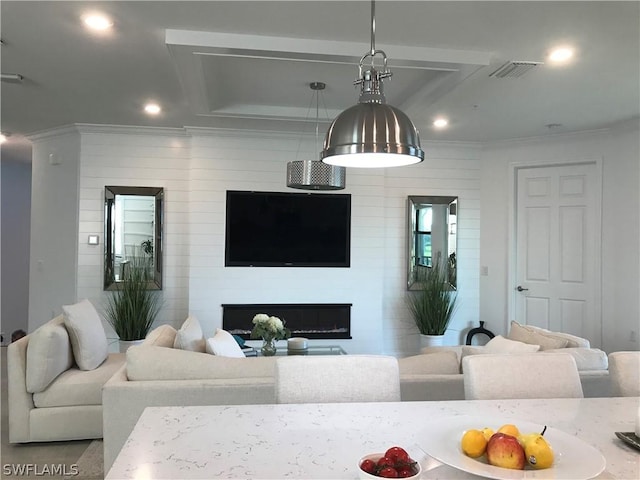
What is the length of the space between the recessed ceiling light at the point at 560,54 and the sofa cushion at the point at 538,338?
6.25 feet

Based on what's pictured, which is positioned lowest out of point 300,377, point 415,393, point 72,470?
point 72,470

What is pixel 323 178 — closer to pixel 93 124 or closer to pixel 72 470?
pixel 72 470

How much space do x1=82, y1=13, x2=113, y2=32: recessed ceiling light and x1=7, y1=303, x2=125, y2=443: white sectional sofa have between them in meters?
1.96

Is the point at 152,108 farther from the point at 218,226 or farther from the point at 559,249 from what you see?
the point at 559,249

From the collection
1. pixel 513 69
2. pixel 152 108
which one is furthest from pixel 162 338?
pixel 513 69

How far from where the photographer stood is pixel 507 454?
1190 mm

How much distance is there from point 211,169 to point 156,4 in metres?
3.04

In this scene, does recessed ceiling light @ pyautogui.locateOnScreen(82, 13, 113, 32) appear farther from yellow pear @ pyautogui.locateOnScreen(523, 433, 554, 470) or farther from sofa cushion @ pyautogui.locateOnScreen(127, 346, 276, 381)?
yellow pear @ pyautogui.locateOnScreen(523, 433, 554, 470)

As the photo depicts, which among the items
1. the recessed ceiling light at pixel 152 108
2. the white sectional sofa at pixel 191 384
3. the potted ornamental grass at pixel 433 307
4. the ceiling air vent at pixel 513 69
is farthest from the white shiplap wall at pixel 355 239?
the white sectional sofa at pixel 191 384

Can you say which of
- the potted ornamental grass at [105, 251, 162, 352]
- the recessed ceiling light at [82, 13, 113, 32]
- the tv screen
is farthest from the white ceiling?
the potted ornamental grass at [105, 251, 162, 352]

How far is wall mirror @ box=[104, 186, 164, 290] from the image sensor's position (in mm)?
5789

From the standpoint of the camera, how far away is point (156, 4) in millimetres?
2779

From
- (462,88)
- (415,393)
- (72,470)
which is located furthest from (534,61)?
(72,470)

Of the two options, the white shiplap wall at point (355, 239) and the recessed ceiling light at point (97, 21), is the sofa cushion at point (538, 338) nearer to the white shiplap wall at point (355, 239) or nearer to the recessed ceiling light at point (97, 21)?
the white shiplap wall at point (355, 239)
